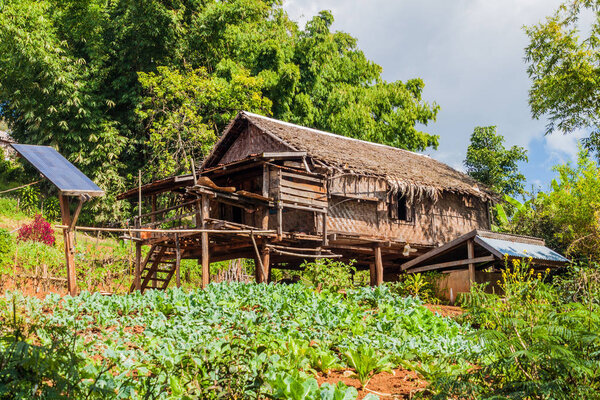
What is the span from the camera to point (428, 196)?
19.9 metres

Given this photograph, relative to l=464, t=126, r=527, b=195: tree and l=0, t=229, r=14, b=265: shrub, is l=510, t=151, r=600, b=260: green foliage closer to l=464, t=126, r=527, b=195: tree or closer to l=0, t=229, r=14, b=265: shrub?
l=464, t=126, r=527, b=195: tree

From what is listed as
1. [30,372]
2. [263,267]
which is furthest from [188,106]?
[30,372]

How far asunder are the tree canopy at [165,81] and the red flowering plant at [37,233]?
218 inches

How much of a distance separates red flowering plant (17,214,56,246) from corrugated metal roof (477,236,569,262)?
15.3 meters

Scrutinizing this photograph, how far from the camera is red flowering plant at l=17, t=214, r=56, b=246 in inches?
811

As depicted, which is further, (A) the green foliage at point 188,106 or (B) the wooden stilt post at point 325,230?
(A) the green foliage at point 188,106

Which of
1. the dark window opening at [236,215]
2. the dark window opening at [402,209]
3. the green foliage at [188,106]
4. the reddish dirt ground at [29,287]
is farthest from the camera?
the green foliage at [188,106]

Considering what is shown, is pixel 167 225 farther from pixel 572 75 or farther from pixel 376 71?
pixel 572 75

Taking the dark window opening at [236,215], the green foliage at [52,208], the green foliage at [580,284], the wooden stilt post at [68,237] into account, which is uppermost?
the green foliage at [52,208]

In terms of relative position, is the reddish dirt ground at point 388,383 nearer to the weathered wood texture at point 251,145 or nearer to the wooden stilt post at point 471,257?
the wooden stilt post at point 471,257

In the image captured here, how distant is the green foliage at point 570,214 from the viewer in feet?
61.1

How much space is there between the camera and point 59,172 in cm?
822

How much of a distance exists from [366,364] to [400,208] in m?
14.9

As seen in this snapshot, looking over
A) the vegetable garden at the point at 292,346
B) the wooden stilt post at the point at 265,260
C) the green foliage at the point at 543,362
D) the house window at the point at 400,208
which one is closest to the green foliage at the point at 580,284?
the vegetable garden at the point at 292,346
